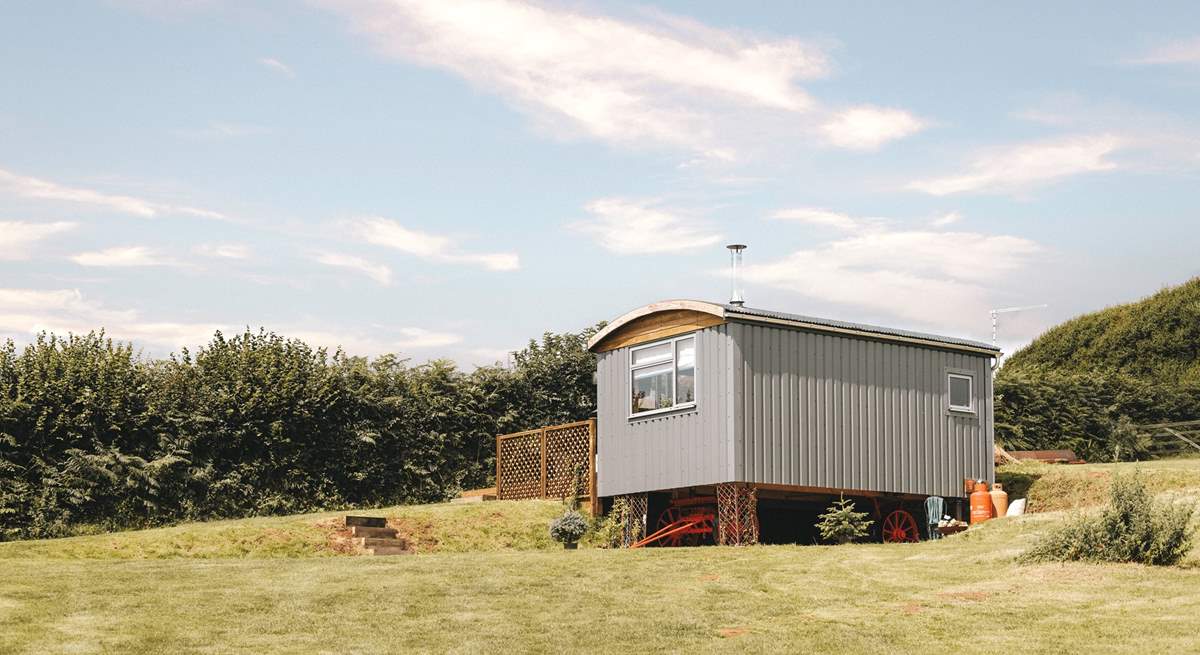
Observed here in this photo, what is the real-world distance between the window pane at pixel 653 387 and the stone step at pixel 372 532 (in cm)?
422

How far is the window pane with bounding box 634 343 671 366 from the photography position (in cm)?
2094

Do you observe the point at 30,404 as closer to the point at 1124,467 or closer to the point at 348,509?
the point at 348,509

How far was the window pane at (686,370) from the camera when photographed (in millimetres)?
20438

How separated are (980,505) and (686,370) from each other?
5212mm

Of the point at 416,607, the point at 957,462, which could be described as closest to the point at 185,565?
the point at 416,607

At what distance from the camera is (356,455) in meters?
26.0

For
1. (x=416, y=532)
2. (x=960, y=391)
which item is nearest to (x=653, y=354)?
(x=416, y=532)

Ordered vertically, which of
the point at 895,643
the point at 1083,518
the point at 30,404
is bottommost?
the point at 895,643

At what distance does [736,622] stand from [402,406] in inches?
605

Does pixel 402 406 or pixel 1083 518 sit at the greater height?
pixel 402 406

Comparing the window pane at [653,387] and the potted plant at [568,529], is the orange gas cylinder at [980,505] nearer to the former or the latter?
the window pane at [653,387]

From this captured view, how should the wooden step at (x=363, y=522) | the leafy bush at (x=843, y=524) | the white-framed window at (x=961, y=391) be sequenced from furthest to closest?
the white-framed window at (x=961, y=391) → the wooden step at (x=363, y=522) → the leafy bush at (x=843, y=524)

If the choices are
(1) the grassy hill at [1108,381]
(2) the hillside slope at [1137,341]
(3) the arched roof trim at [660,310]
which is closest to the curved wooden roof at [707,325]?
(3) the arched roof trim at [660,310]

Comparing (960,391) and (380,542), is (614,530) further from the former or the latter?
(960,391)
